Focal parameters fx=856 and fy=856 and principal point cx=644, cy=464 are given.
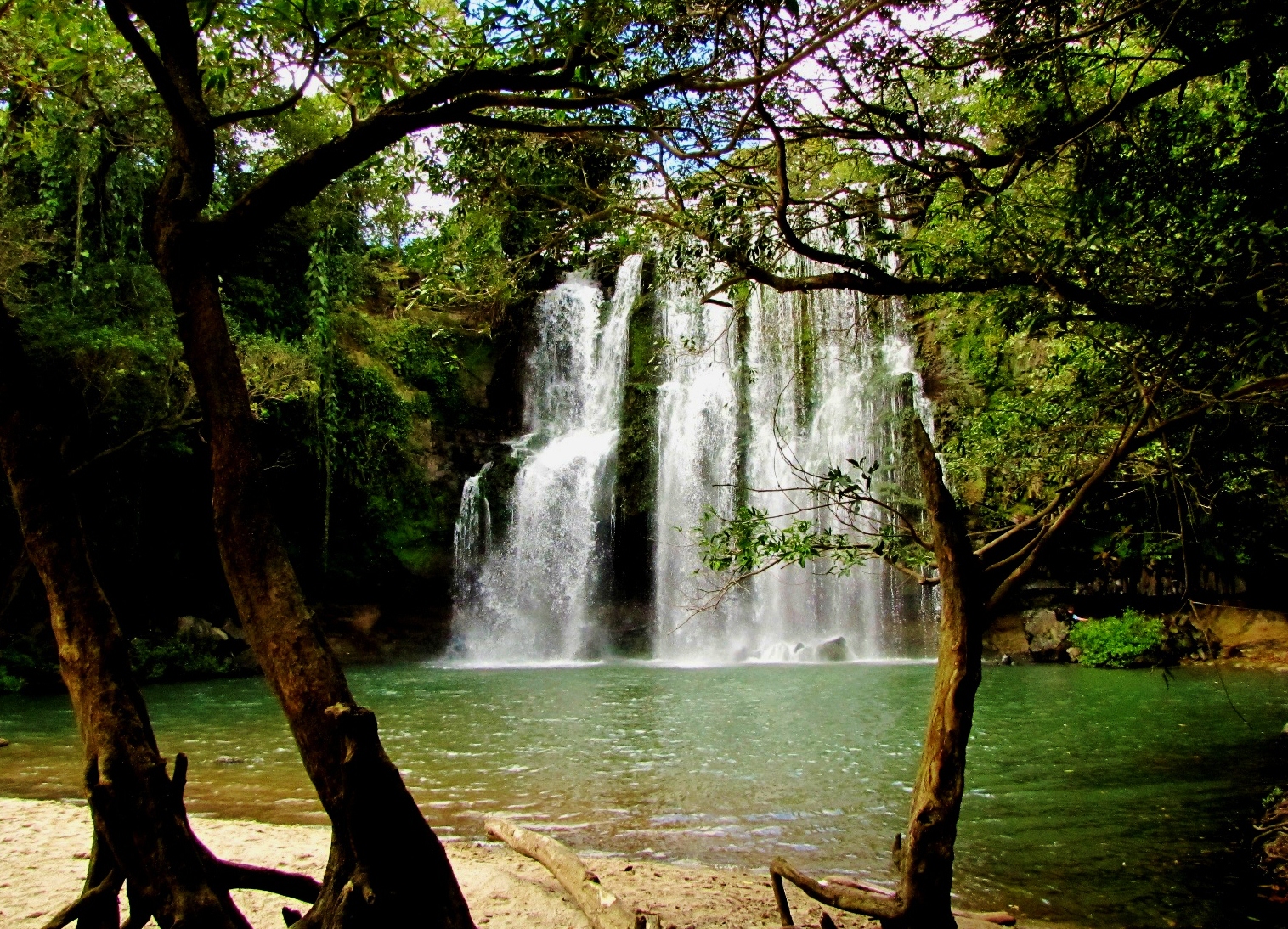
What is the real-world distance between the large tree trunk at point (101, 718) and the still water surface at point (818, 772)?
360cm

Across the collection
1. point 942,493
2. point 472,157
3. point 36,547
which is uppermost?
point 472,157

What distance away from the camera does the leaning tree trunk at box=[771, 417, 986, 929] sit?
3.25 m

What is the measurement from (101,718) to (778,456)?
66.8ft

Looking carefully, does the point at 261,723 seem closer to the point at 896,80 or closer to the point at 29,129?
the point at 29,129

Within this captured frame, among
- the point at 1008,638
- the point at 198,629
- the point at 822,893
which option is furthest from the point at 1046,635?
the point at 198,629

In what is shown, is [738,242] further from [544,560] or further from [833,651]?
[544,560]

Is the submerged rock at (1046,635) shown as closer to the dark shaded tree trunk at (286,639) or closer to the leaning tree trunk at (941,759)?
the leaning tree trunk at (941,759)

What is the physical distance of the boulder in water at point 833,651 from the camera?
65.1 feet

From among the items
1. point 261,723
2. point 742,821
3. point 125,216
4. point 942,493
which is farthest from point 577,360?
point 942,493

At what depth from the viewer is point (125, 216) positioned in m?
16.7

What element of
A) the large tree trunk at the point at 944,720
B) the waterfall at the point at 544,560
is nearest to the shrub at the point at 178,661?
the waterfall at the point at 544,560

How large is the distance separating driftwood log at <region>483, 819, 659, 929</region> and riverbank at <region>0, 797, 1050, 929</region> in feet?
0.95

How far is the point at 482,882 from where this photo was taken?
15.7 feet

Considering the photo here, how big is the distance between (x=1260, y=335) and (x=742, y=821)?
4.88 meters
